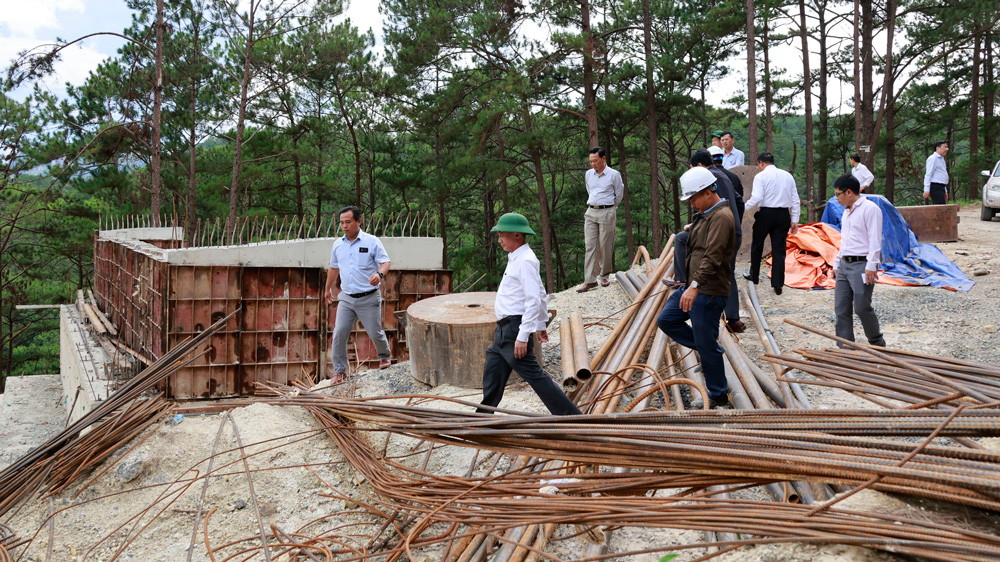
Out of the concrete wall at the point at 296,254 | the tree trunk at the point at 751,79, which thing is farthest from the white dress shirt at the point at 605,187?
the tree trunk at the point at 751,79

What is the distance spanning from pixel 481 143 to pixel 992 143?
2003 centimetres

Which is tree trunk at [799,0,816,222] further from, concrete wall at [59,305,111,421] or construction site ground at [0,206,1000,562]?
concrete wall at [59,305,111,421]

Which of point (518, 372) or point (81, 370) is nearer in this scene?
point (518, 372)

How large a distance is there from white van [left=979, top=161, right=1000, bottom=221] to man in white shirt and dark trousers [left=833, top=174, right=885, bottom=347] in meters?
11.8

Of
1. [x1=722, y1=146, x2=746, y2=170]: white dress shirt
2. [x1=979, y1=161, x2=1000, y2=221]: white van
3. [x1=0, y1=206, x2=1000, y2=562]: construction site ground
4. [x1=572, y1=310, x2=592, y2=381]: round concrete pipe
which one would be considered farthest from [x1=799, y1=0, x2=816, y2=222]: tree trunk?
[x1=572, y1=310, x2=592, y2=381]: round concrete pipe

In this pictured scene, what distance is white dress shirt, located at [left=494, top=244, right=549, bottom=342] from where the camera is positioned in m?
4.45

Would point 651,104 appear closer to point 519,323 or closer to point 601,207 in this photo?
point 601,207

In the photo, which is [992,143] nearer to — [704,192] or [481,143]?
[481,143]

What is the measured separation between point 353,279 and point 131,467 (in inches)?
113

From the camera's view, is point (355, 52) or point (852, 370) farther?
point (355, 52)

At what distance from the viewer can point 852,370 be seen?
11.6 feet

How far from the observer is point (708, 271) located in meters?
4.54

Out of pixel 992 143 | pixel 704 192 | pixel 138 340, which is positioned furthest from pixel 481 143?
pixel 992 143

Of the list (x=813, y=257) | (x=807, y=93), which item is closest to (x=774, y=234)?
(x=813, y=257)
